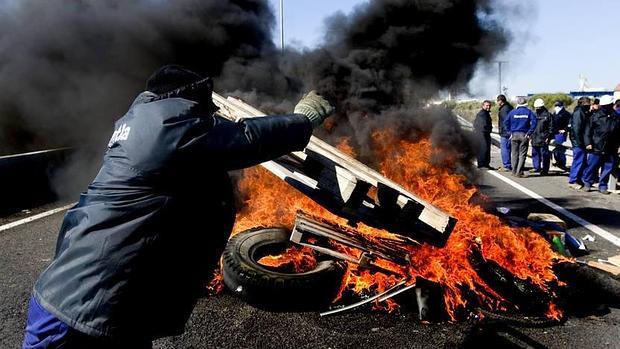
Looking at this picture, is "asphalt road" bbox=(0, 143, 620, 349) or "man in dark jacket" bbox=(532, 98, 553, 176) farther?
"man in dark jacket" bbox=(532, 98, 553, 176)

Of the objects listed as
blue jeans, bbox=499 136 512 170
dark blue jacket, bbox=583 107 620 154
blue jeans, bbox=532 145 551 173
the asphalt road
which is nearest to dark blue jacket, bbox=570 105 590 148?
dark blue jacket, bbox=583 107 620 154

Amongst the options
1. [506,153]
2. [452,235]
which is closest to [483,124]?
[506,153]

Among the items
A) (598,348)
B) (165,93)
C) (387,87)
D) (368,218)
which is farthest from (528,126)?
(165,93)

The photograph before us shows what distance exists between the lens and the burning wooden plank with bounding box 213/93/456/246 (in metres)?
3.04

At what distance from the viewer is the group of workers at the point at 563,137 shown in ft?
32.0

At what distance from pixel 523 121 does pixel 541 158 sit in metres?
1.18

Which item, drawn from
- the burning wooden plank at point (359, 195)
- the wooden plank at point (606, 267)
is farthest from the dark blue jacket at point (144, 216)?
the wooden plank at point (606, 267)

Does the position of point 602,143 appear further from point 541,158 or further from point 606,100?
point 541,158

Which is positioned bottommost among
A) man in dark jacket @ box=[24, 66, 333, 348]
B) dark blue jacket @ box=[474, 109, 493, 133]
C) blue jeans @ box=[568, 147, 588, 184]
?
blue jeans @ box=[568, 147, 588, 184]

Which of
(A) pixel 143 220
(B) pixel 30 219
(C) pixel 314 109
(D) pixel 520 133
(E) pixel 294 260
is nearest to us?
(A) pixel 143 220

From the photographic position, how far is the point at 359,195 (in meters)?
3.01

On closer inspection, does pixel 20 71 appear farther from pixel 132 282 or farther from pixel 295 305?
pixel 132 282

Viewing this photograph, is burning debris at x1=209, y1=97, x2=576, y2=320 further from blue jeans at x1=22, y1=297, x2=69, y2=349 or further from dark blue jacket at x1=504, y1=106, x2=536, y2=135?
dark blue jacket at x1=504, y1=106, x2=536, y2=135

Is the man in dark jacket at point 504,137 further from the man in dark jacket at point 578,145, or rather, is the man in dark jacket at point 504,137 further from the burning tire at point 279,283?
the burning tire at point 279,283
